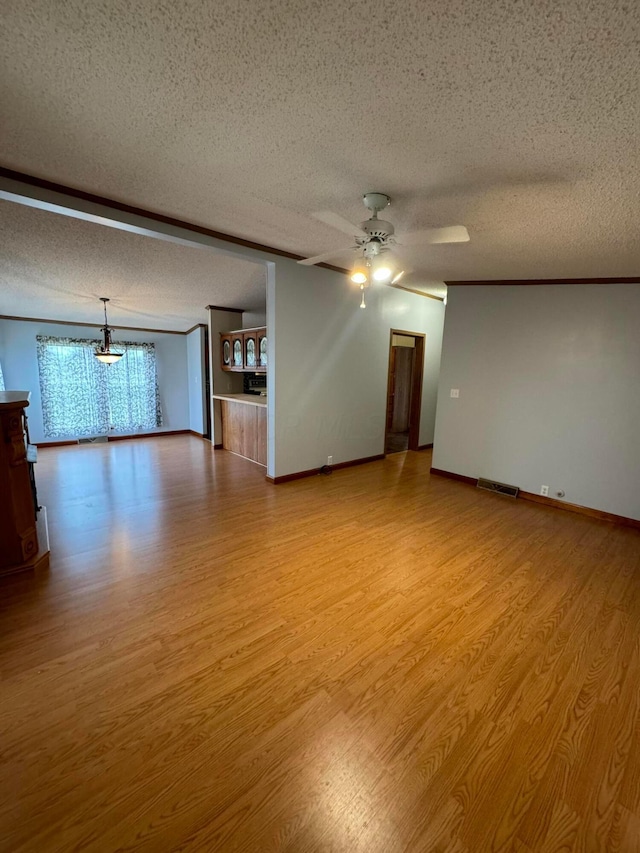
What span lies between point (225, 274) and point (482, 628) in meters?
4.58

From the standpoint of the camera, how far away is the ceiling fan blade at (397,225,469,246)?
1969 mm

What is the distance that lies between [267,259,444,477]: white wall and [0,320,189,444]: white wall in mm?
4201

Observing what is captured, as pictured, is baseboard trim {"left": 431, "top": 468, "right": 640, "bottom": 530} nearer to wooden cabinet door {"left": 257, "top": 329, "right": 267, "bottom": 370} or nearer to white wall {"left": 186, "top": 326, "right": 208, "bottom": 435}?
wooden cabinet door {"left": 257, "top": 329, "right": 267, "bottom": 370}

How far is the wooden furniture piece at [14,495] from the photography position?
7.61ft

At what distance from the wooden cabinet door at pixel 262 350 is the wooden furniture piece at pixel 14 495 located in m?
3.10

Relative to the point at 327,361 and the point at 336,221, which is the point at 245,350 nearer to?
the point at 327,361

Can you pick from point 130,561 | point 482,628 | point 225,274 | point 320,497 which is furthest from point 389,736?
point 225,274

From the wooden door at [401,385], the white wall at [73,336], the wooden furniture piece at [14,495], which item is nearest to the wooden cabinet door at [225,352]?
the white wall at [73,336]

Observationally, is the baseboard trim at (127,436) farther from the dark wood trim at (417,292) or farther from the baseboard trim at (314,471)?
the dark wood trim at (417,292)

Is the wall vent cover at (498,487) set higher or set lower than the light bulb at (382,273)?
lower

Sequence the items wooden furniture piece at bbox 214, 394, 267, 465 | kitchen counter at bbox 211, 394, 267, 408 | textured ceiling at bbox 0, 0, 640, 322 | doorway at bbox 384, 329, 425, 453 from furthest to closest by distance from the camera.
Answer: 1. doorway at bbox 384, 329, 425, 453
2. wooden furniture piece at bbox 214, 394, 267, 465
3. kitchen counter at bbox 211, 394, 267, 408
4. textured ceiling at bbox 0, 0, 640, 322

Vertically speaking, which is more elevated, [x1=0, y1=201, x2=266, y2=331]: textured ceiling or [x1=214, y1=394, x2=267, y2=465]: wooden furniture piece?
[x1=0, y1=201, x2=266, y2=331]: textured ceiling

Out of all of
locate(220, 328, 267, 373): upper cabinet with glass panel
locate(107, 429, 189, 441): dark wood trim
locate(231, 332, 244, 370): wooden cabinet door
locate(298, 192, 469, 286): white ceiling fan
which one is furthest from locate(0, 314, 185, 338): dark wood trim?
locate(298, 192, 469, 286): white ceiling fan

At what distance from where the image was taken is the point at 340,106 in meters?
1.55
